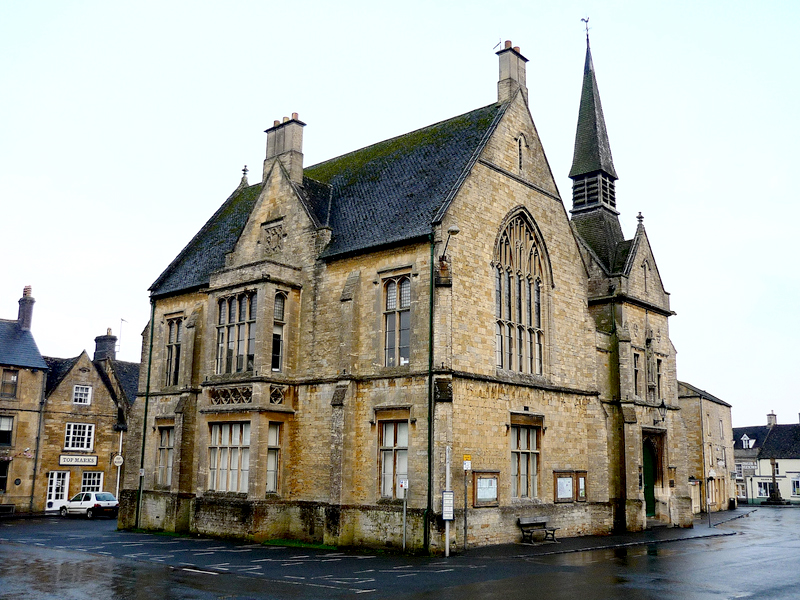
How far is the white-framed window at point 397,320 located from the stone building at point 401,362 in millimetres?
58

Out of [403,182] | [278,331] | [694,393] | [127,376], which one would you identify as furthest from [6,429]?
[694,393]

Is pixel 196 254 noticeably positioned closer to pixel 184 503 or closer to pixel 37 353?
pixel 184 503

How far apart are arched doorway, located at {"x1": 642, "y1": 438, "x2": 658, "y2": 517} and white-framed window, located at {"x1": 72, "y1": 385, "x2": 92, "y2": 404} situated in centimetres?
3518

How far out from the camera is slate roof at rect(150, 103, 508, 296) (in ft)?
86.7

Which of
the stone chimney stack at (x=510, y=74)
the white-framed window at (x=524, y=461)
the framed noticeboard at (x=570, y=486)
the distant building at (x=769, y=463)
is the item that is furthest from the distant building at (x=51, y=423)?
the distant building at (x=769, y=463)

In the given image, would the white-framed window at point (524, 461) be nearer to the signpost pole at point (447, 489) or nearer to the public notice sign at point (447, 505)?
the signpost pole at point (447, 489)

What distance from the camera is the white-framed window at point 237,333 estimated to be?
27.8 m

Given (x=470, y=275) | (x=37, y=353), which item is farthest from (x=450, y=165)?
(x=37, y=353)

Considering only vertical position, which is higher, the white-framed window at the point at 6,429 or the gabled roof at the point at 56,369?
the gabled roof at the point at 56,369

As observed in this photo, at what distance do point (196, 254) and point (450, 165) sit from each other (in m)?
13.9

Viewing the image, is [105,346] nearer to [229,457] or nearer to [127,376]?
[127,376]

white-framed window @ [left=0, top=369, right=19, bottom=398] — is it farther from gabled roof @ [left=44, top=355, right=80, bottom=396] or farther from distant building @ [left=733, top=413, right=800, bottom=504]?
distant building @ [left=733, top=413, right=800, bottom=504]

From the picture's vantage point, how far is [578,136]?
1623 inches

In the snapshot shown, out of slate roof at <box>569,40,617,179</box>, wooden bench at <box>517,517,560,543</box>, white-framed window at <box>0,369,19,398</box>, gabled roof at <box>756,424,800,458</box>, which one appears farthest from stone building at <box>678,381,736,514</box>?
white-framed window at <box>0,369,19,398</box>
